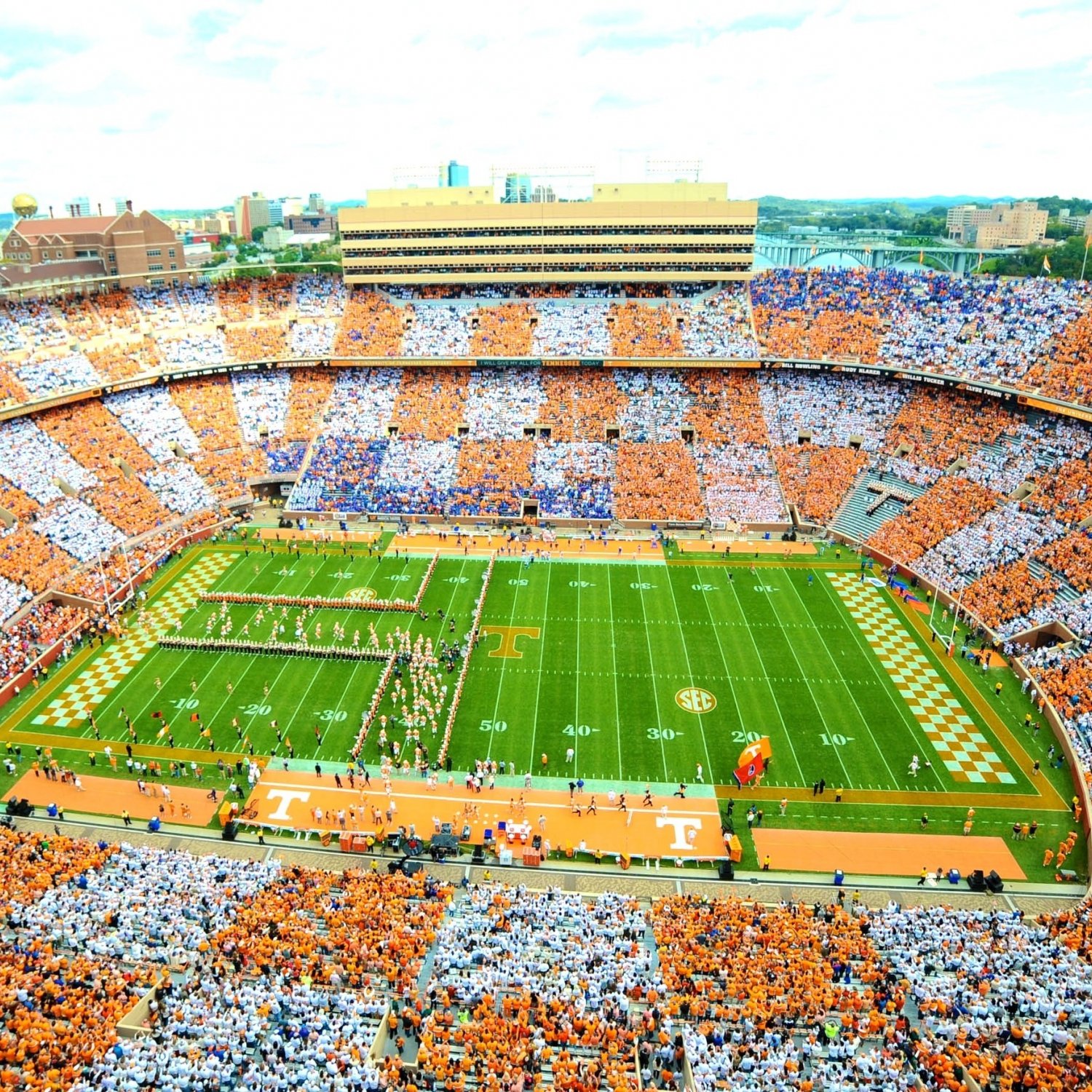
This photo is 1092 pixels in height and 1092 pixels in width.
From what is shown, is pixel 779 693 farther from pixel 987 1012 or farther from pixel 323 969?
pixel 323 969

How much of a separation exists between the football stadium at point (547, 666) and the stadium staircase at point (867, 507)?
318mm

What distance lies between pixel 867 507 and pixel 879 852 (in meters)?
25.2

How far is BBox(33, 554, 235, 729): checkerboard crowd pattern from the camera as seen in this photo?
29.2 metres

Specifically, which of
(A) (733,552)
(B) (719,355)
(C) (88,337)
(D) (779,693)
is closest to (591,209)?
(B) (719,355)

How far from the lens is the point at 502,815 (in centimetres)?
2433

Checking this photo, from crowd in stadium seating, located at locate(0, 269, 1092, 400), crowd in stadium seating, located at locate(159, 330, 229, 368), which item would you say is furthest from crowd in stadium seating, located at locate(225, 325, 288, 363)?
crowd in stadium seating, located at locate(159, 330, 229, 368)

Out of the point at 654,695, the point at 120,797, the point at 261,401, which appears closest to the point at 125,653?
the point at 120,797

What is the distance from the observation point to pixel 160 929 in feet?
59.7

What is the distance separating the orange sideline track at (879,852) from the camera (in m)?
22.4

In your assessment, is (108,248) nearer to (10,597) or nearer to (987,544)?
(10,597)

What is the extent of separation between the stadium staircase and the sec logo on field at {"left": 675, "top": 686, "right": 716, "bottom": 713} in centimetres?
1745

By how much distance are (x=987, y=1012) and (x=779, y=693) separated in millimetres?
14586

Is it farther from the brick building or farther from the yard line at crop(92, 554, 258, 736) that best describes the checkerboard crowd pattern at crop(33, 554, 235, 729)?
the brick building

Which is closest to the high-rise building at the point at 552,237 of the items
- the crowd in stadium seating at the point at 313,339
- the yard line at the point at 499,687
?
the crowd in stadium seating at the point at 313,339
